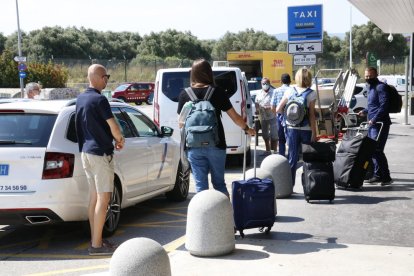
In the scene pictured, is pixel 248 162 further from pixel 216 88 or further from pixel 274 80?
pixel 274 80

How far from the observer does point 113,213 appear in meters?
7.31

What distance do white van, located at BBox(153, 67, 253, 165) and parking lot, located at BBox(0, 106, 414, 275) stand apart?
119 inches

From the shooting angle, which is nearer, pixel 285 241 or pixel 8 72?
pixel 285 241

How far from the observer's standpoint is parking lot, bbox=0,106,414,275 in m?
5.68

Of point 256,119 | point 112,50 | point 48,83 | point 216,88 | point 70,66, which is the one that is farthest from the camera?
point 112,50

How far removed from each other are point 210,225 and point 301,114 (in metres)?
3.31

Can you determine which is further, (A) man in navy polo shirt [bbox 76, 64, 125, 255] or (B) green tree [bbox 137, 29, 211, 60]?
(B) green tree [bbox 137, 29, 211, 60]

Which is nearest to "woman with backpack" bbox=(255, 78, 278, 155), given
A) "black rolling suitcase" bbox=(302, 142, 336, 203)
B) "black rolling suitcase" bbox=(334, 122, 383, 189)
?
"black rolling suitcase" bbox=(334, 122, 383, 189)

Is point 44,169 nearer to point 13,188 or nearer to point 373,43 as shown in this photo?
point 13,188

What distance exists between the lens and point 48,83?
44438mm

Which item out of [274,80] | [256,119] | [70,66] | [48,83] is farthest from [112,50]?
[256,119]

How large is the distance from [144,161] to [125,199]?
2.24 feet

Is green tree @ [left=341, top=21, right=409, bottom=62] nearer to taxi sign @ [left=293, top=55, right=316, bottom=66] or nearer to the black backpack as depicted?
taxi sign @ [left=293, top=55, right=316, bottom=66]

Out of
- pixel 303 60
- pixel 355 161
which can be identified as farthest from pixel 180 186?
pixel 303 60
